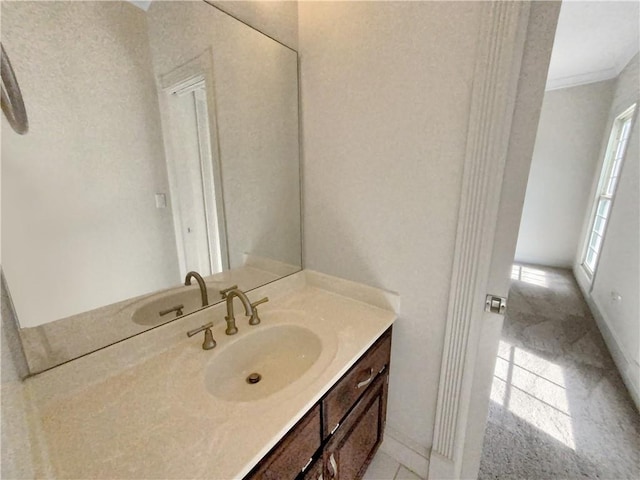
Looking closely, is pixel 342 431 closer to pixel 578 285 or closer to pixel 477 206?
pixel 477 206

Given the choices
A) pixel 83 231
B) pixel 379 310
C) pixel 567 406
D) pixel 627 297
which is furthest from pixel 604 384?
pixel 83 231

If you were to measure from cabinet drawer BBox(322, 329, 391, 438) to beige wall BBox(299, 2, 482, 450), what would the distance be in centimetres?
13

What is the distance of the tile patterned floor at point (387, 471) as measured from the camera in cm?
124

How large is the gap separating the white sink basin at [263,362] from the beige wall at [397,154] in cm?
41

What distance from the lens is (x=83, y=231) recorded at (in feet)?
2.49

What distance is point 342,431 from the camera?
0.91 meters

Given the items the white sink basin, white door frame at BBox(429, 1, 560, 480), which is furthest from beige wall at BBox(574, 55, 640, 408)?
the white sink basin

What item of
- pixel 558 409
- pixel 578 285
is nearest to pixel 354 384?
pixel 558 409

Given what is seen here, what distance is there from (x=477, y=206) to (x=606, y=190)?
3.73 m

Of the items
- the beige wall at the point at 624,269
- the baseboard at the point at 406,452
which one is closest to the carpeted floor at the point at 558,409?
the beige wall at the point at 624,269

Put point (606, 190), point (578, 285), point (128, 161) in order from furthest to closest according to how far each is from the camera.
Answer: point (578, 285)
point (606, 190)
point (128, 161)

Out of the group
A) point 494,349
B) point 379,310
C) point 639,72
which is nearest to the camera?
point 494,349

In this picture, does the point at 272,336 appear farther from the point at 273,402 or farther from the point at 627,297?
the point at 627,297

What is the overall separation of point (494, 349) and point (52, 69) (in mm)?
1646
